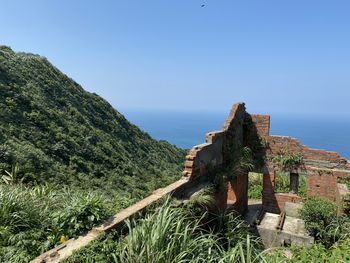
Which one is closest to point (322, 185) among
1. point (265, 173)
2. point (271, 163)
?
point (271, 163)

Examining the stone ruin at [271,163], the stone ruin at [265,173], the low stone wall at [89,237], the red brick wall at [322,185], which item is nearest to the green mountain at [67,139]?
the stone ruin at [271,163]

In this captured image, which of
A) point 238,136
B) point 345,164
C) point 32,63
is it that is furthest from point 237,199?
point 32,63

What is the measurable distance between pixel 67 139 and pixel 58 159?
3307 millimetres

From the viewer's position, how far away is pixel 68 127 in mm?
26375

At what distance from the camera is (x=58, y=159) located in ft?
69.3

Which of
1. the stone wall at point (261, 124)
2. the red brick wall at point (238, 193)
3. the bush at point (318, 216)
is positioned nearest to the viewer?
the bush at point (318, 216)

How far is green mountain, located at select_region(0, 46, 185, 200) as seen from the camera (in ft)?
58.5

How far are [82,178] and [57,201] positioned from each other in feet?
44.5

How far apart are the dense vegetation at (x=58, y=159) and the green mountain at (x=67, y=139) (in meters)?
0.06

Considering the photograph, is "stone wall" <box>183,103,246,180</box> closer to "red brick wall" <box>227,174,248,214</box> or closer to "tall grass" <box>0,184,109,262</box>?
"red brick wall" <box>227,174,248,214</box>

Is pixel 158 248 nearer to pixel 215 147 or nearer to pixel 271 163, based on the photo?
pixel 215 147

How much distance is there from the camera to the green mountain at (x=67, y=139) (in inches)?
702

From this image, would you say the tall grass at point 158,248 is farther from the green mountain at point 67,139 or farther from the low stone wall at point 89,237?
the green mountain at point 67,139

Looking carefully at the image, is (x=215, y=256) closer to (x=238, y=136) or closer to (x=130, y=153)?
(x=238, y=136)
